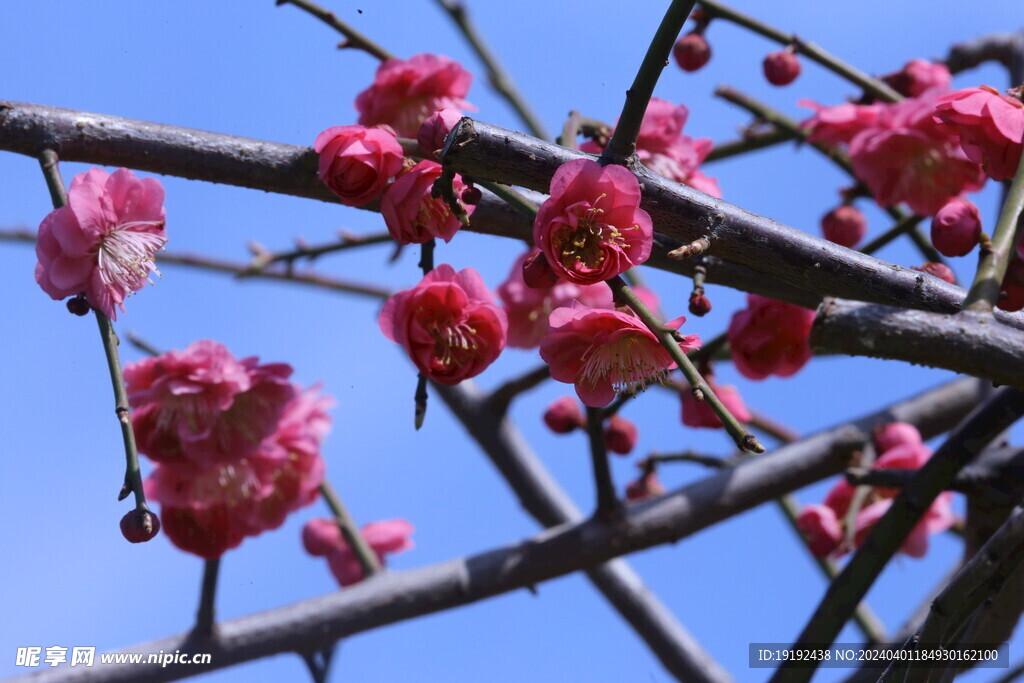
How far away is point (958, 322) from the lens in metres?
0.94

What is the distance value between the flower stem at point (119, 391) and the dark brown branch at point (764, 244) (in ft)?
1.79

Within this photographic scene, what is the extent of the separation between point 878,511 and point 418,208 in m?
1.52

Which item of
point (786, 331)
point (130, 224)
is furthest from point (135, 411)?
point (786, 331)

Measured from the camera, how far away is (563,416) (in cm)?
232

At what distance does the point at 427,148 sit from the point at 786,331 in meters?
0.98

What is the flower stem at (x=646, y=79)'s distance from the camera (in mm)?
1149

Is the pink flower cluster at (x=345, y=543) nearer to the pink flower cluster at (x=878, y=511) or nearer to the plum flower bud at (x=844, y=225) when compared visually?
the pink flower cluster at (x=878, y=511)

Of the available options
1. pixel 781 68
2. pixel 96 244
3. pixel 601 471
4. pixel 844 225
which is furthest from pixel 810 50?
pixel 96 244

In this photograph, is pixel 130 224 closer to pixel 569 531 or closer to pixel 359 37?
pixel 359 37

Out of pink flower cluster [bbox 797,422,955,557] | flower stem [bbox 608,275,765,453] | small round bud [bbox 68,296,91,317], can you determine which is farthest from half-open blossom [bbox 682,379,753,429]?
small round bud [bbox 68,296,91,317]

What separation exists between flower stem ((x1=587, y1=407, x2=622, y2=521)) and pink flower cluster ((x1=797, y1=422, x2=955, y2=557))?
0.56 metres

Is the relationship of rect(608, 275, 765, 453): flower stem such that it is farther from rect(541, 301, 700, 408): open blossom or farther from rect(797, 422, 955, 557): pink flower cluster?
rect(797, 422, 955, 557): pink flower cluster

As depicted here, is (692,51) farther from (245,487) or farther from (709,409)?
(245,487)

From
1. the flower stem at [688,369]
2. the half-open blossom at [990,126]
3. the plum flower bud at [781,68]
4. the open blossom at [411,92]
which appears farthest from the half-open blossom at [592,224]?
the plum flower bud at [781,68]
